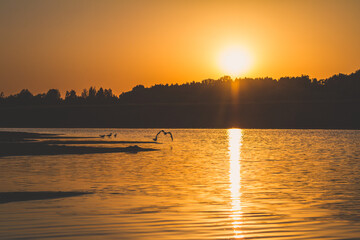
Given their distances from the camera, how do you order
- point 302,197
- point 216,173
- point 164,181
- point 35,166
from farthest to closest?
point 35,166, point 216,173, point 164,181, point 302,197

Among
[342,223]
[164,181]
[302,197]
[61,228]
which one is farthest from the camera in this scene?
[164,181]

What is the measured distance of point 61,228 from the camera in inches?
586

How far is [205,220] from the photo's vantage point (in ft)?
53.9

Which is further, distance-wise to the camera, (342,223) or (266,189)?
(266,189)

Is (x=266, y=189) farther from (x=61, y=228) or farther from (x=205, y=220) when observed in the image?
(x=61, y=228)

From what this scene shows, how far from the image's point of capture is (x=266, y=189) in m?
24.9

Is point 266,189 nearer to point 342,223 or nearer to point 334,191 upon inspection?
point 334,191

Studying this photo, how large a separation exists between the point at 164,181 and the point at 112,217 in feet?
37.6

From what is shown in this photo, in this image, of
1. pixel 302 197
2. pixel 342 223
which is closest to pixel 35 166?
pixel 302 197

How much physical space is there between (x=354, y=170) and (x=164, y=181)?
14.3 metres

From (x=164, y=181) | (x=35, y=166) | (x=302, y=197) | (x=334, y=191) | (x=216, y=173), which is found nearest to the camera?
(x=302, y=197)

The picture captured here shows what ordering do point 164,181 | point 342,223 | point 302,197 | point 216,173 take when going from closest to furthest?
1. point 342,223
2. point 302,197
3. point 164,181
4. point 216,173

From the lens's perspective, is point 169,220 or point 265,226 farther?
point 169,220

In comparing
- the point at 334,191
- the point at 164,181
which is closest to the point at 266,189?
the point at 334,191
